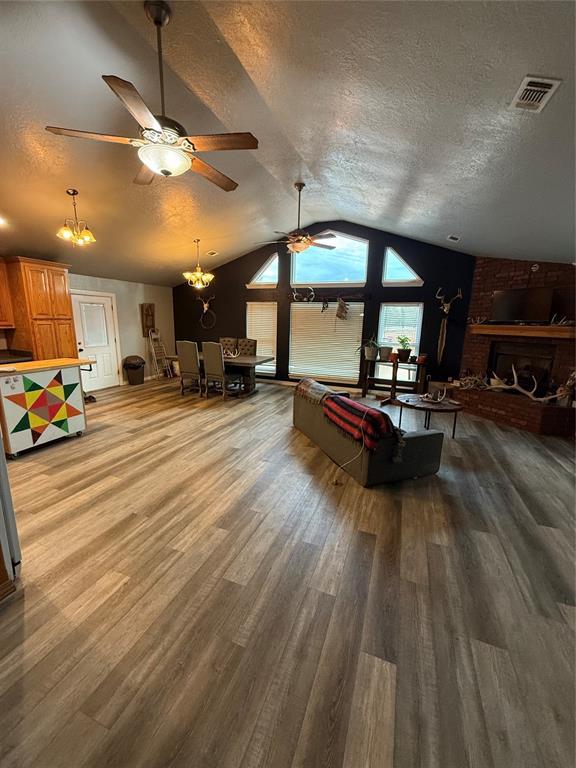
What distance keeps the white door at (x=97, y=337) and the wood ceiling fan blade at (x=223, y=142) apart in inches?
208

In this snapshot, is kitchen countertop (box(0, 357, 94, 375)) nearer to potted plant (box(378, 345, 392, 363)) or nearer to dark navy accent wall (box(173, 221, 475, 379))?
dark navy accent wall (box(173, 221, 475, 379))

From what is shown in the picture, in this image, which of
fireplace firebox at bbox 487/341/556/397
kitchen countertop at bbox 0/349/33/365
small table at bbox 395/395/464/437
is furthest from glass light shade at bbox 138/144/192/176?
fireplace firebox at bbox 487/341/556/397

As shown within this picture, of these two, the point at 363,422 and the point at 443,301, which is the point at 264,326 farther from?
the point at 363,422

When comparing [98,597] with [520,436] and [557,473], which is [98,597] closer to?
[557,473]

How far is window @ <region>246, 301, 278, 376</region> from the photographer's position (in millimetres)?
7441

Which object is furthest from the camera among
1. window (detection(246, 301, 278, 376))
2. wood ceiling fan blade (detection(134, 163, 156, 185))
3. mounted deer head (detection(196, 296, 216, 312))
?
mounted deer head (detection(196, 296, 216, 312))

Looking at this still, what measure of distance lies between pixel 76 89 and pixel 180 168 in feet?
4.88

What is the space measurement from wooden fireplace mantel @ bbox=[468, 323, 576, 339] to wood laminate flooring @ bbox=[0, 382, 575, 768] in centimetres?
247

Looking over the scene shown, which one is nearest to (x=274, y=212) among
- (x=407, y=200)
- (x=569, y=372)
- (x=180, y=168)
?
(x=407, y=200)

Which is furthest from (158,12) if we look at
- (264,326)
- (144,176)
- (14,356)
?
(264,326)

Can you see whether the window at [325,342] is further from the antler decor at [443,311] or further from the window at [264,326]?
the antler decor at [443,311]

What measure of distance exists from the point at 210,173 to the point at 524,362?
532 centimetres

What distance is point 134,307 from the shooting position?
24.1 feet

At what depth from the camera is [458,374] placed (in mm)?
5957
